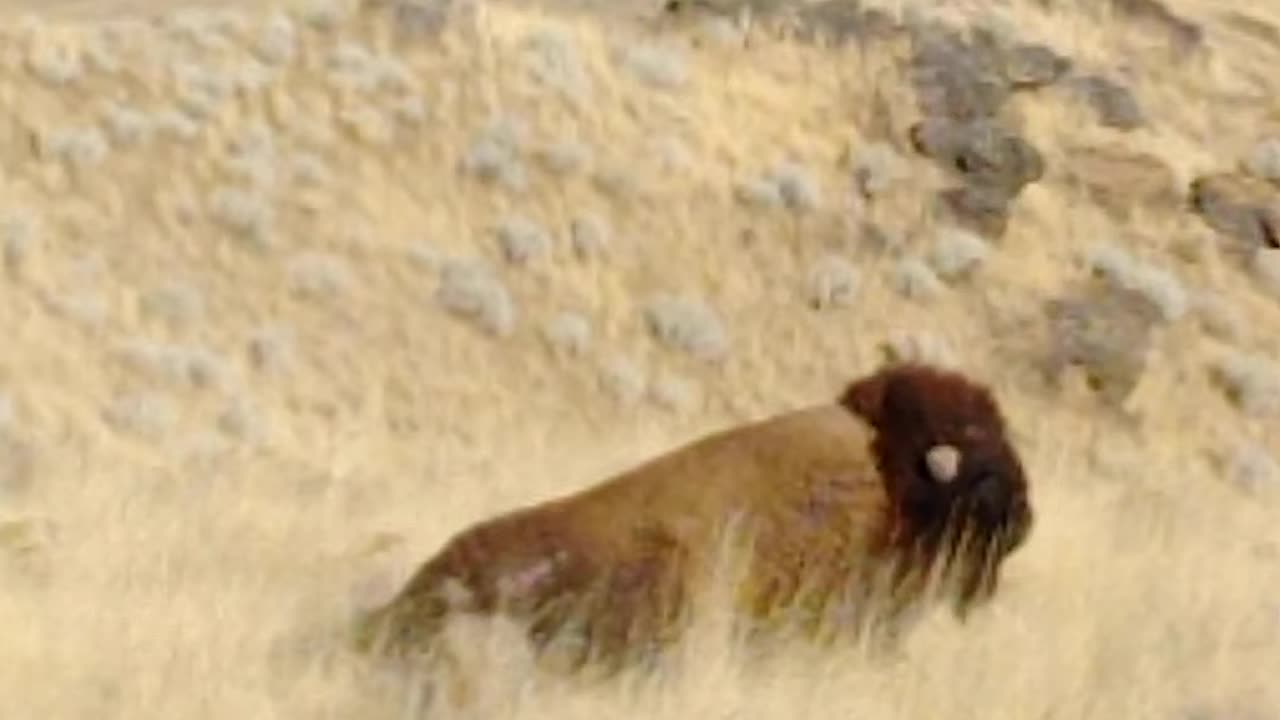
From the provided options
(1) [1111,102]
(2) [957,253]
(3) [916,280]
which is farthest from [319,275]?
(1) [1111,102]

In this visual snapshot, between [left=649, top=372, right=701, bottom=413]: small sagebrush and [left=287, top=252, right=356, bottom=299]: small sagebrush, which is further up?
[left=287, top=252, right=356, bottom=299]: small sagebrush

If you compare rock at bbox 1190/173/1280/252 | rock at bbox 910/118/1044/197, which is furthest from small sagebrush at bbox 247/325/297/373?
rock at bbox 1190/173/1280/252

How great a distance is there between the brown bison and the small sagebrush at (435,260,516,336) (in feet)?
23.8

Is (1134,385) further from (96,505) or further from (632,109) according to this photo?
(96,505)

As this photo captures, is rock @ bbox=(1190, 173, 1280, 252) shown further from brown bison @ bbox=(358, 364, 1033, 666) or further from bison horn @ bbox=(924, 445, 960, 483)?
bison horn @ bbox=(924, 445, 960, 483)

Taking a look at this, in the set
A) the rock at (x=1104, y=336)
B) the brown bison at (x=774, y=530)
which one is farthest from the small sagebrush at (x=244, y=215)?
the brown bison at (x=774, y=530)

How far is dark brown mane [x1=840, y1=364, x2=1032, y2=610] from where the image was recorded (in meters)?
7.95

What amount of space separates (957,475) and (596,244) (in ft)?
27.1

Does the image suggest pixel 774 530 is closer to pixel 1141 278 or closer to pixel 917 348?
pixel 917 348

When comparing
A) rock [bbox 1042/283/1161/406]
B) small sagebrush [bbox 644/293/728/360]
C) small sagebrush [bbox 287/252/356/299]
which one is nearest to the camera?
small sagebrush [bbox 287/252/356/299]

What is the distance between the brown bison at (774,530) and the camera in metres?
7.23

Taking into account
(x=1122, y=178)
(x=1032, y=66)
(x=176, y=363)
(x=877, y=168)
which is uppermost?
(x=1032, y=66)

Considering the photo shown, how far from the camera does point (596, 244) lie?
1616 cm

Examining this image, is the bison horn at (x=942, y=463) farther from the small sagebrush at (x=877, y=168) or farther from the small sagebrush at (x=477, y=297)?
the small sagebrush at (x=877, y=168)
